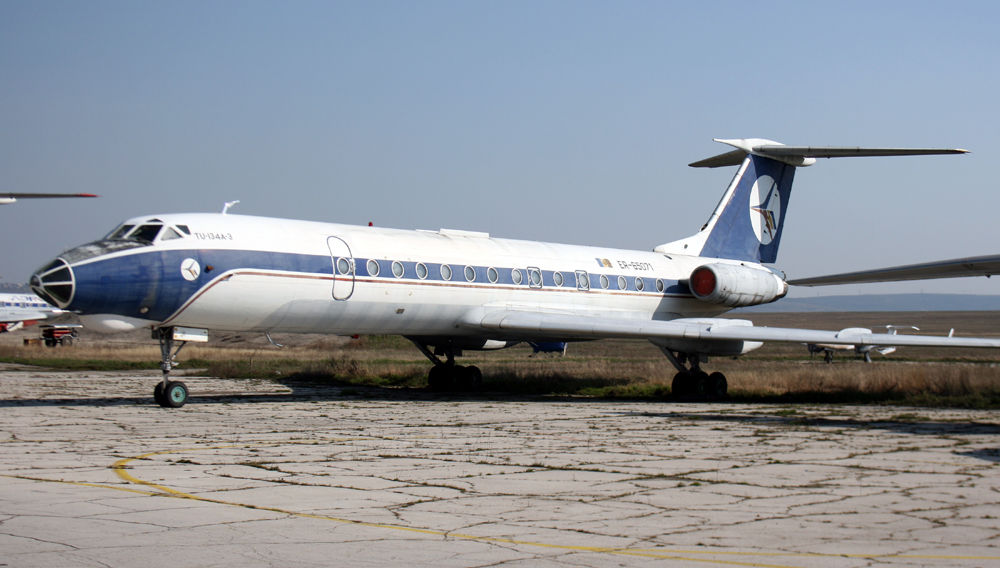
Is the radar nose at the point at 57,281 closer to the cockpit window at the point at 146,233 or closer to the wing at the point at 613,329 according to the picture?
the cockpit window at the point at 146,233

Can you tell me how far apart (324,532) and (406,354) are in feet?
125

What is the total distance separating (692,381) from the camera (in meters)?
20.9

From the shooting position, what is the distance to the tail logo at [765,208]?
2606cm

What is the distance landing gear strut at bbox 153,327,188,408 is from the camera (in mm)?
16219

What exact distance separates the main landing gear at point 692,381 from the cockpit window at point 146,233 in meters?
10.2

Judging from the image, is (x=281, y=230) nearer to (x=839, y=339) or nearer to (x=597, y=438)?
(x=597, y=438)

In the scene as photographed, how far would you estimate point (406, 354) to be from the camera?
44.6 m

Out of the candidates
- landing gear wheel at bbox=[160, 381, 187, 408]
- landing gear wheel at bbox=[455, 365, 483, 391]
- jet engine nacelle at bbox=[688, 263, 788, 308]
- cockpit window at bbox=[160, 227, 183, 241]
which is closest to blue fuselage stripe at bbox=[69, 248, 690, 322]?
cockpit window at bbox=[160, 227, 183, 241]

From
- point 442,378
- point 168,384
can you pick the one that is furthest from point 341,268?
point 442,378

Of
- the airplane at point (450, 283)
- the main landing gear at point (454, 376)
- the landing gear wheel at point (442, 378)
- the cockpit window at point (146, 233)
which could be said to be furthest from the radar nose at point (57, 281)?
the landing gear wheel at point (442, 378)

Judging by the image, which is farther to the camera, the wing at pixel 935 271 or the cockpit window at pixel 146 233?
the cockpit window at pixel 146 233

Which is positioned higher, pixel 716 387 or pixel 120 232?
pixel 120 232

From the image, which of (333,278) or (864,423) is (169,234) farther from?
(864,423)

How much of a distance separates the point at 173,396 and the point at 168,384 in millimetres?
279
